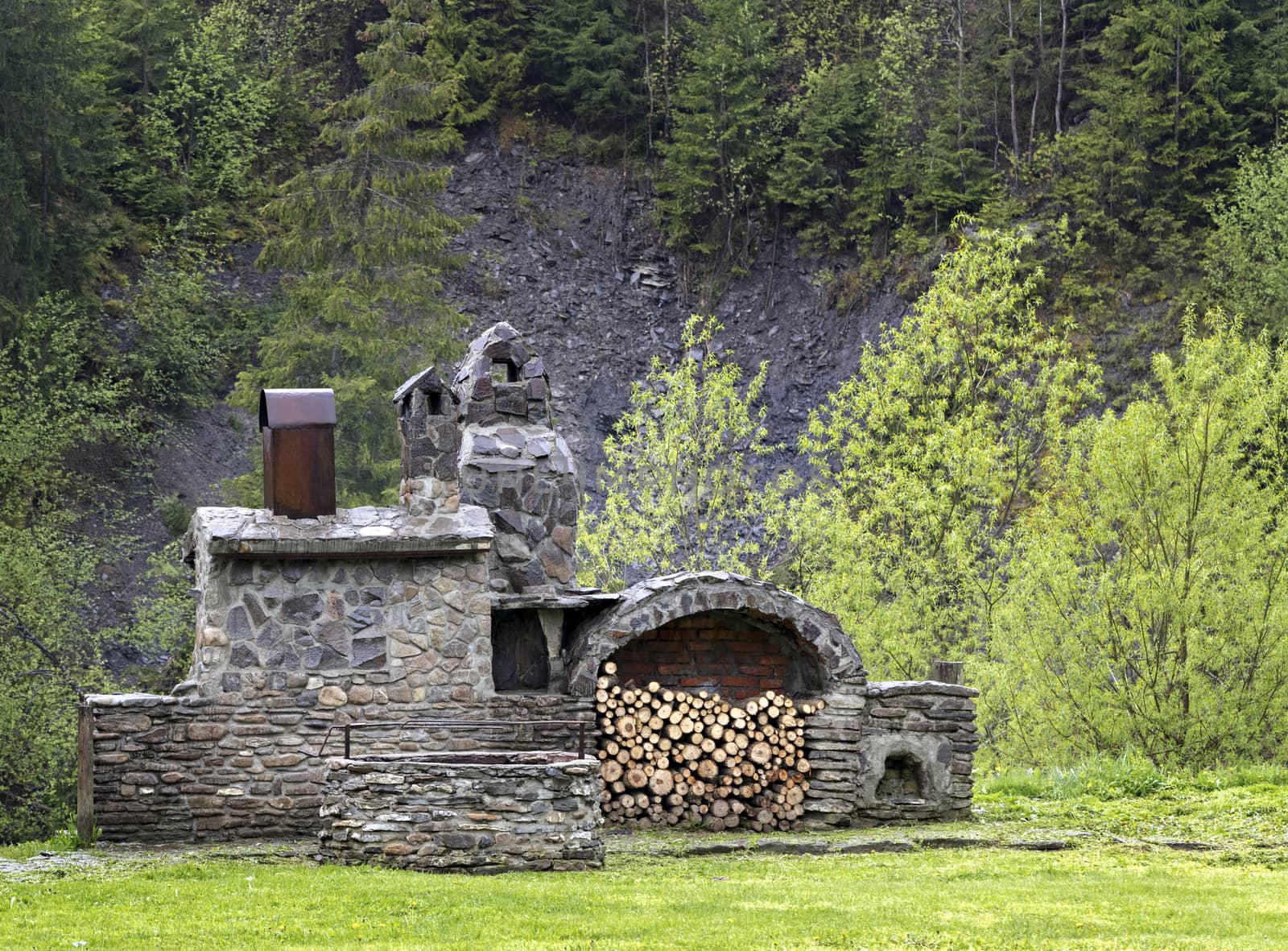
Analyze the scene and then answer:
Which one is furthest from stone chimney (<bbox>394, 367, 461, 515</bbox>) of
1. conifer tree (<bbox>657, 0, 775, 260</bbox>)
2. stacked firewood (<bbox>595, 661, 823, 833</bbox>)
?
conifer tree (<bbox>657, 0, 775, 260</bbox>)

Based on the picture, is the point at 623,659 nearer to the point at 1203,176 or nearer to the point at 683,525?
the point at 683,525

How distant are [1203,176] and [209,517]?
30209 millimetres

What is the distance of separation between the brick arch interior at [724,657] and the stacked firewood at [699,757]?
438 mm

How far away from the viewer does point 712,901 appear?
9.46 metres

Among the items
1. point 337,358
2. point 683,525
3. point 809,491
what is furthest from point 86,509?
point 809,491

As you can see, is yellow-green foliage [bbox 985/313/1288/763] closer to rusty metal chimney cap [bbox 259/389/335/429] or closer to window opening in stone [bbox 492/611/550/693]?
window opening in stone [bbox 492/611/550/693]

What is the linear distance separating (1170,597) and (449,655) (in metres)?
9.30

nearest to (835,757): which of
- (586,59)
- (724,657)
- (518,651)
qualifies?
(724,657)

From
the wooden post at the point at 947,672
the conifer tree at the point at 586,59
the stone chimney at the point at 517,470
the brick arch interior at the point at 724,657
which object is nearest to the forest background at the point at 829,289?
the conifer tree at the point at 586,59

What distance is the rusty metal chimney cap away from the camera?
14000 mm

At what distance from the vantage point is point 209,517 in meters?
13.6

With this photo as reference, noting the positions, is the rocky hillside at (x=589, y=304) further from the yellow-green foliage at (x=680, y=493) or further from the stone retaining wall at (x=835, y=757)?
the stone retaining wall at (x=835, y=757)

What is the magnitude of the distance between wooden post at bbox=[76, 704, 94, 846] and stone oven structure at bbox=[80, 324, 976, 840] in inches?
0.8

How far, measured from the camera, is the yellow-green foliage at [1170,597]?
1805cm
